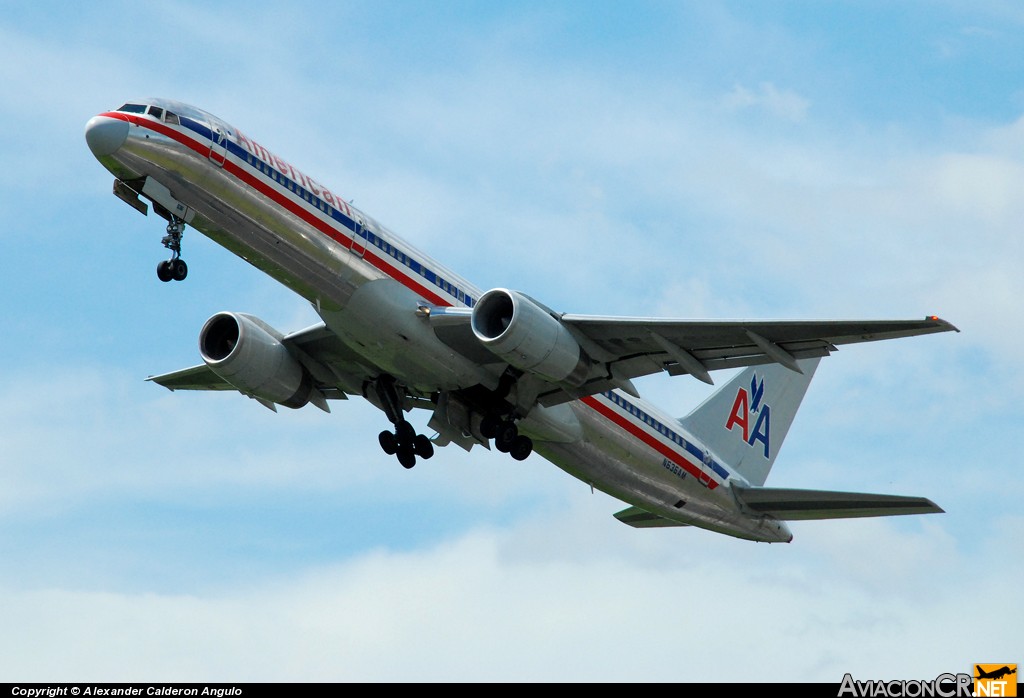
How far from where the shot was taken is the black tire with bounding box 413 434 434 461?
32812 mm

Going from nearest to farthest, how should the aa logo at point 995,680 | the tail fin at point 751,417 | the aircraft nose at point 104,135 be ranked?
the aa logo at point 995,680 → the aircraft nose at point 104,135 → the tail fin at point 751,417

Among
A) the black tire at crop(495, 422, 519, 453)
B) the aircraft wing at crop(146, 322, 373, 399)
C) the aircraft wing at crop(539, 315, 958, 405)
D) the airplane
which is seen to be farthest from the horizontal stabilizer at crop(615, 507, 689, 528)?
the aircraft wing at crop(146, 322, 373, 399)

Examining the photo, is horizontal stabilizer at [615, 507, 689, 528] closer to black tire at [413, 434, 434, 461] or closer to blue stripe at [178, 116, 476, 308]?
black tire at [413, 434, 434, 461]

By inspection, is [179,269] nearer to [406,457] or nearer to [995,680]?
[406,457]

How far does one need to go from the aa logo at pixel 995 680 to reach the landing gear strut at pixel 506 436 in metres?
11.3

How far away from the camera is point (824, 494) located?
3456 centimetres

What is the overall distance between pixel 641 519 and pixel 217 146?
16343 mm

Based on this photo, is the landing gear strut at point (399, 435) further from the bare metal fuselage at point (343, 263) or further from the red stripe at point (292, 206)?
the red stripe at point (292, 206)

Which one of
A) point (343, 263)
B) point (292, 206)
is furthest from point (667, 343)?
point (292, 206)

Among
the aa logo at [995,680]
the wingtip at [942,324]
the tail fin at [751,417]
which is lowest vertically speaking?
the aa logo at [995,680]

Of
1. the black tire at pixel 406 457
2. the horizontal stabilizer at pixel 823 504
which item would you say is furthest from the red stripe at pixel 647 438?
the black tire at pixel 406 457

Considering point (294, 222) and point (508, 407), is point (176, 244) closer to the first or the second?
point (294, 222)

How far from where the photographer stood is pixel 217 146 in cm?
2733

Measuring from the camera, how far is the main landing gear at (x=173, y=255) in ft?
90.2
